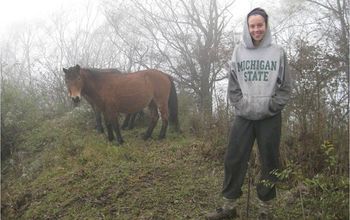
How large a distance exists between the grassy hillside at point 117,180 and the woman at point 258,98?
542 millimetres

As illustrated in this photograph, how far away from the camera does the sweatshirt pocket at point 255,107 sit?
384cm

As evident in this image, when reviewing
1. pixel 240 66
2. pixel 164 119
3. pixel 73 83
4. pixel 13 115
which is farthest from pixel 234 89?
pixel 13 115

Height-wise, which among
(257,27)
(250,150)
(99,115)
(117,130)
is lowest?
(250,150)

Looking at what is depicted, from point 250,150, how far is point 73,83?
419 centimetres

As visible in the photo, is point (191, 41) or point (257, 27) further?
point (191, 41)

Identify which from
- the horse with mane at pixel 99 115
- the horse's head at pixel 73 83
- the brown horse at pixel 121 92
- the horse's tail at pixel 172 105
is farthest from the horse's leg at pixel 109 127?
the horse's tail at pixel 172 105

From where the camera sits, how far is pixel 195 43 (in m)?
14.5

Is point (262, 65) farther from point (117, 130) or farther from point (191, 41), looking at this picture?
point (191, 41)

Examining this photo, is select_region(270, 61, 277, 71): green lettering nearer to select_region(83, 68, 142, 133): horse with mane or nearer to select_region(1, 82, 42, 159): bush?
select_region(83, 68, 142, 133): horse with mane

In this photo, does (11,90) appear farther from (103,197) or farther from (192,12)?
(192,12)

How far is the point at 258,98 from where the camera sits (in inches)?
152

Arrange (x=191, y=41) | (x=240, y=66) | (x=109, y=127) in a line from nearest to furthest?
(x=240, y=66), (x=109, y=127), (x=191, y=41)

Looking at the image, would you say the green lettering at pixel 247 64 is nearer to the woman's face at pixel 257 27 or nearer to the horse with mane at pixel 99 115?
the woman's face at pixel 257 27

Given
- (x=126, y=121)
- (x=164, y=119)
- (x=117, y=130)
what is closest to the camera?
(x=117, y=130)
